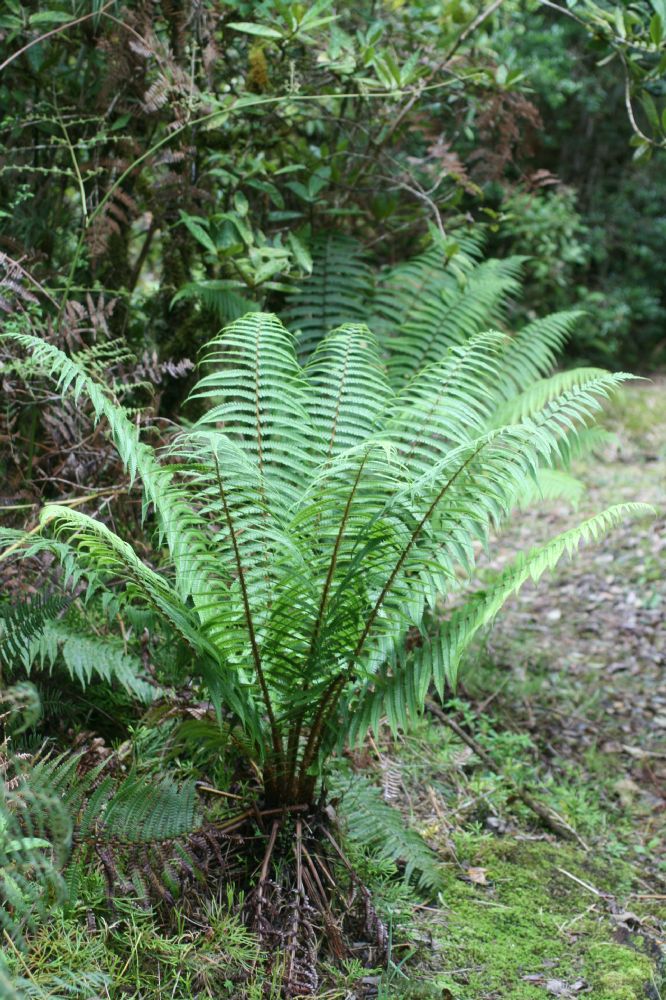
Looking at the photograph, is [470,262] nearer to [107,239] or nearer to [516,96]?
[516,96]

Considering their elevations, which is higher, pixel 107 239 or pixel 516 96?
pixel 516 96

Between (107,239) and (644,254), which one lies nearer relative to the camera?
(107,239)

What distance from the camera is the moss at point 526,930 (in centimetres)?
196

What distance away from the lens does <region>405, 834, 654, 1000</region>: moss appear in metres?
1.96

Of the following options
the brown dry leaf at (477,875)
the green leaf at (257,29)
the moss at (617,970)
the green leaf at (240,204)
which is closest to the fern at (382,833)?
the brown dry leaf at (477,875)

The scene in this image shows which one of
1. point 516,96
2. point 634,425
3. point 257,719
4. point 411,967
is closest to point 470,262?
point 516,96

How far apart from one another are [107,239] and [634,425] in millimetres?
4419

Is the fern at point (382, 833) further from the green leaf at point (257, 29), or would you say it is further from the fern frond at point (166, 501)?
the green leaf at point (257, 29)

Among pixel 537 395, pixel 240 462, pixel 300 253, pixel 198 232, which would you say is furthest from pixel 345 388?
pixel 537 395

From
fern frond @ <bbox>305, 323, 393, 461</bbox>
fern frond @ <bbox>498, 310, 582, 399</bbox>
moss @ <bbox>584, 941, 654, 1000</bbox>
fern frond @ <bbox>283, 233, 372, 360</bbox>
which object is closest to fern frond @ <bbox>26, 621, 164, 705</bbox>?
fern frond @ <bbox>305, 323, 393, 461</bbox>

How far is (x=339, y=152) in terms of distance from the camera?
10.4ft

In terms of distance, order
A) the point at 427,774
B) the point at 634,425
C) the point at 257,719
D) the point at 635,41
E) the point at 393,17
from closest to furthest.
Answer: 1. the point at 257,719
2. the point at 427,774
3. the point at 635,41
4. the point at 393,17
5. the point at 634,425

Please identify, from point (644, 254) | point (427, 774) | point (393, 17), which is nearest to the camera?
point (427, 774)

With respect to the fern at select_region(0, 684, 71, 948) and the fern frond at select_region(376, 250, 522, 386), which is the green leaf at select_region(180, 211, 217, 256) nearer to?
the fern frond at select_region(376, 250, 522, 386)
